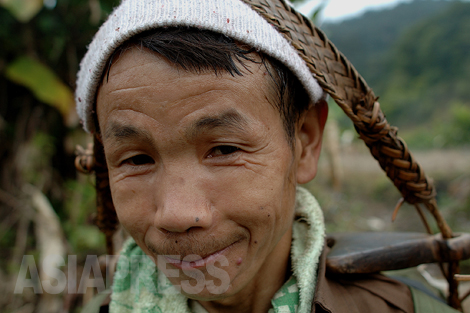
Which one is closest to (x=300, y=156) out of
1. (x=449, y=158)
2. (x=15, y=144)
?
(x=15, y=144)

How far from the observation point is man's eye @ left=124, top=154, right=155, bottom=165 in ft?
3.99

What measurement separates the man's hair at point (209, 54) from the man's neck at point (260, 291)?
0.53 metres

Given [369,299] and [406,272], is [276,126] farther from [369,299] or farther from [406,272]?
[406,272]


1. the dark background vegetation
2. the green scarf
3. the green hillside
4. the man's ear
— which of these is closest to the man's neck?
the green scarf

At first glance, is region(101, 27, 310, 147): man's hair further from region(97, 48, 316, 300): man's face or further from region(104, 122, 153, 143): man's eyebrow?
region(104, 122, 153, 143): man's eyebrow

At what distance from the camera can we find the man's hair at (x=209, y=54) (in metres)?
1.08

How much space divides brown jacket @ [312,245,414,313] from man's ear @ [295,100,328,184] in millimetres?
368

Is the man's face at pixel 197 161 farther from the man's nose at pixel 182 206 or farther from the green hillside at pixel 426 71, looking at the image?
the green hillside at pixel 426 71

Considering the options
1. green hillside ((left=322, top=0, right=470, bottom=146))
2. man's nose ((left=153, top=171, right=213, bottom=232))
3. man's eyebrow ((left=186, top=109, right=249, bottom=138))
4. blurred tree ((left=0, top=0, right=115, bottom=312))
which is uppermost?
green hillside ((left=322, top=0, right=470, bottom=146))

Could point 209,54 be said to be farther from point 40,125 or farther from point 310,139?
point 40,125

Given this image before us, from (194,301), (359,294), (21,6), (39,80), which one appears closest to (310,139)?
(359,294)

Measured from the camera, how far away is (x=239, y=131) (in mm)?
1104

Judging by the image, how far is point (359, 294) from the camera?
4.58 feet

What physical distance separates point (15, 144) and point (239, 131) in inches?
159
